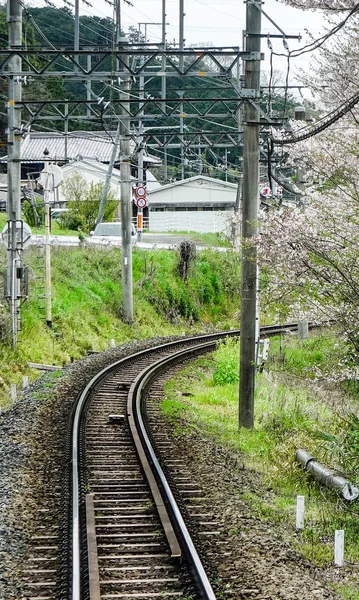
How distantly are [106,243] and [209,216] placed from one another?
27370 millimetres

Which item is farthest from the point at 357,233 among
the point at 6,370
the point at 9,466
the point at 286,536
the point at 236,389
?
the point at 6,370

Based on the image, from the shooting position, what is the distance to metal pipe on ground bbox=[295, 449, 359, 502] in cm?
956

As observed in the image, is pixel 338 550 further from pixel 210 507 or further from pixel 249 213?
pixel 249 213

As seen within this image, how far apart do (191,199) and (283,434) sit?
48031 mm

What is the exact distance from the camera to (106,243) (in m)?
32.5

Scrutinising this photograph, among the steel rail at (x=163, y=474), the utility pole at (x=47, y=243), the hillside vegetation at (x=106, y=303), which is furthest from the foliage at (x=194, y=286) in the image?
the steel rail at (x=163, y=474)

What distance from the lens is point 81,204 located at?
43.8 m

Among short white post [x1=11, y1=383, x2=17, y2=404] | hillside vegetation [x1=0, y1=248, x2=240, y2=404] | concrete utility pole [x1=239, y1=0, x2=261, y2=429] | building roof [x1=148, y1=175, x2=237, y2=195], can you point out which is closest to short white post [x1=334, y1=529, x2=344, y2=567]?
concrete utility pole [x1=239, y1=0, x2=261, y2=429]

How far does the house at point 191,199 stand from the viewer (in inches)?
2330

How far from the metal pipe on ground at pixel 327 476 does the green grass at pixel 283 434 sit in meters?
0.12

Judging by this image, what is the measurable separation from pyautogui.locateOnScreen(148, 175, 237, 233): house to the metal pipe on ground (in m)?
47.4

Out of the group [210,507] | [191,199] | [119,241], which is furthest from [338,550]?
[191,199]

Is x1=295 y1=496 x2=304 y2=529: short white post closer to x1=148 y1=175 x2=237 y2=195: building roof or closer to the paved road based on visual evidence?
the paved road

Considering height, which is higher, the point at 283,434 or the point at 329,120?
the point at 329,120
